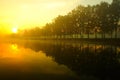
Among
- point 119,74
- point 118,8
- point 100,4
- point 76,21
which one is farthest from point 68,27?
point 119,74

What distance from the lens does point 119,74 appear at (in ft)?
78.2

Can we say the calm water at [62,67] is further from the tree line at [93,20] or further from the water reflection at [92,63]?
the tree line at [93,20]

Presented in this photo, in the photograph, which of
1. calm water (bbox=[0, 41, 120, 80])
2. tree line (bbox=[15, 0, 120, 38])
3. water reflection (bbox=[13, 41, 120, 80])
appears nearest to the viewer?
calm water (bbox=[0, 41, 120, 80])

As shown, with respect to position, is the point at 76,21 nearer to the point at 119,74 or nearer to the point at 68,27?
the point at 68,27

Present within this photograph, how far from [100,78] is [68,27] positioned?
373 ft

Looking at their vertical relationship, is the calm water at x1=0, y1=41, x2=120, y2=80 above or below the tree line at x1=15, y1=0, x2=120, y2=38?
below

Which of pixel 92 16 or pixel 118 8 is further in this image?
pixel 92 16

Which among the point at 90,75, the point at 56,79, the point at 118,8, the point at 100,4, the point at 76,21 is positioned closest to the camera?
the point at 56,79

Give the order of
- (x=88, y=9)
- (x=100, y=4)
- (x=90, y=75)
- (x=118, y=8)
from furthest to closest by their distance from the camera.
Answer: (x=88, y=9) < (x=100, y=4) < (x=118, y=8) < (x=90, y=75)

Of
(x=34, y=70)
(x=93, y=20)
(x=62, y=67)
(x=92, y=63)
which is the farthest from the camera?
(x=93, y=20)

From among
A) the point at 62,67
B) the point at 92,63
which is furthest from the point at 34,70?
the point at 92,63

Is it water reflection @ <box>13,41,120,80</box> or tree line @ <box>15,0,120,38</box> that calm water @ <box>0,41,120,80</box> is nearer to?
water reflection @ <box>13,41,120,80</box>

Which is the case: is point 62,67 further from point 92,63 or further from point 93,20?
point 93,20

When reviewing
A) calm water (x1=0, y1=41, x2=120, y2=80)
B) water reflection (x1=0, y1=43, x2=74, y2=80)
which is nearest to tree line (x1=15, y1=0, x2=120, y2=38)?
calm water (x1=0, y1=41, x2=120, y2=80)
